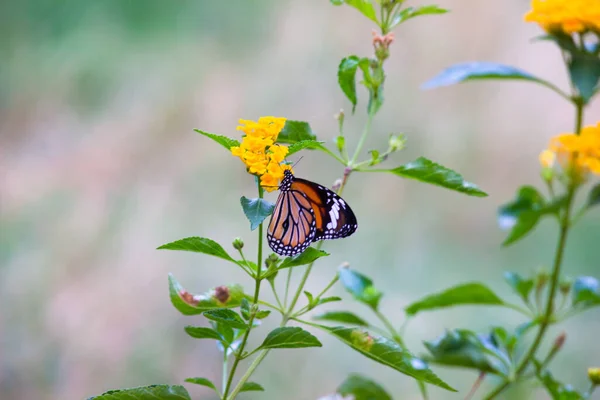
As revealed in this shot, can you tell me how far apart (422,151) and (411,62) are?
0.70ft

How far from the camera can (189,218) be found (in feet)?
4.16

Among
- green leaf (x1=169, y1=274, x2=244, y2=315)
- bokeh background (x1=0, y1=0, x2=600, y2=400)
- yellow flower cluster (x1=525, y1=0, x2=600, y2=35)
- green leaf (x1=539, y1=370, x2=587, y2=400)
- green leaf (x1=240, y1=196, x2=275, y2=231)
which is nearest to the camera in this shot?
green leaf (x1=240, y1=196, x2=275, y2=231)

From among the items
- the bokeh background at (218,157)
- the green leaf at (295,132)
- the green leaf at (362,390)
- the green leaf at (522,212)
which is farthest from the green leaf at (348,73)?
the bokeh background at (218,157)

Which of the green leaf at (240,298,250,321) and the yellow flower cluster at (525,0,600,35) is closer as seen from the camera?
the green leaf at (240,298,250,321)

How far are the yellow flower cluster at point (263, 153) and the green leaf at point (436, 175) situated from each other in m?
0.19

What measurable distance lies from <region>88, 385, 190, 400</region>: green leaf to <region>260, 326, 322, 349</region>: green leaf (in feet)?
0.32

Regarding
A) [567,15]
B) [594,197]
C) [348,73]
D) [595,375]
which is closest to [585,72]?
[567,15]

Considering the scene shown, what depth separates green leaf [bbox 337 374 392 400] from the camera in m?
0.88

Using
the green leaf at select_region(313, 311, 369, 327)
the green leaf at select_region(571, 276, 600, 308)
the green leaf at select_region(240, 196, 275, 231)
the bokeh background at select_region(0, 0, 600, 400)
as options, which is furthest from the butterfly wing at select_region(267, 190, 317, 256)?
the bokeh background at select_region(0, 0, 600, 400)

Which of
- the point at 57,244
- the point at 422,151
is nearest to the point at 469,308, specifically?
the point at 422,151

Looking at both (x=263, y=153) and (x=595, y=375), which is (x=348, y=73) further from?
(x=595, y=375)

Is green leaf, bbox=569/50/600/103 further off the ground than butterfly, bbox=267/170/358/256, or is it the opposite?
green leaf, bbox=569/50/600/103

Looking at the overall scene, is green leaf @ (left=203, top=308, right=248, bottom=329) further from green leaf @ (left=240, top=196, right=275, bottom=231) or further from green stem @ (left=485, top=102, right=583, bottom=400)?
green stem @ (left=485, top=102, right=583, bottom=400)

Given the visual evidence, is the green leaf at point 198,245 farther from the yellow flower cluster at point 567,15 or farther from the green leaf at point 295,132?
the yellow flower cluster at point 567,15
